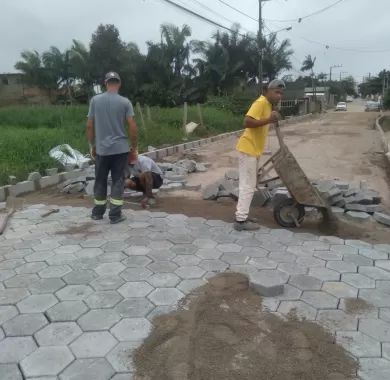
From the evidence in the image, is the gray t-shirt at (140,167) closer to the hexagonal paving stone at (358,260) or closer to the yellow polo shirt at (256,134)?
Answer: the yellow polo shirt at (256,134)

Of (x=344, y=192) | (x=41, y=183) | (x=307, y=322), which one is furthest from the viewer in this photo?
(x=41, y=183)

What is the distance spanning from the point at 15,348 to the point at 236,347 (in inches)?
51.5

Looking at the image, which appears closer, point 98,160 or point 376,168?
point 98,160

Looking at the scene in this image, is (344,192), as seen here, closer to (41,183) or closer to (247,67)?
(41,183)

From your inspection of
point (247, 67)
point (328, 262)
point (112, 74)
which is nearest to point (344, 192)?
point (328, 262)

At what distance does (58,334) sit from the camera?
2.58m

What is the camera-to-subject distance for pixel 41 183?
6969 mm

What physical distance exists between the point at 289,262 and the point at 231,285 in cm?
73

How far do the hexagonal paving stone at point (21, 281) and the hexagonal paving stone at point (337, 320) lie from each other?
7.32ft

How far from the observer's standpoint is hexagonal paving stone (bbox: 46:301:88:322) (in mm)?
2764

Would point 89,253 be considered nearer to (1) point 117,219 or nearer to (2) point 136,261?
(2) point 136,261

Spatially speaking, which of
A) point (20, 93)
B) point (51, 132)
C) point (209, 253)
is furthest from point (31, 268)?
point (20, 93)

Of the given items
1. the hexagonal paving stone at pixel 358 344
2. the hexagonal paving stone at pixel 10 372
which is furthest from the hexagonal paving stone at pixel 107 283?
the hexagonal paving stone at pixel 358 344

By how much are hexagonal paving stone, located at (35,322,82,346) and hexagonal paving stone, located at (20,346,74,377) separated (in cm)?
6
